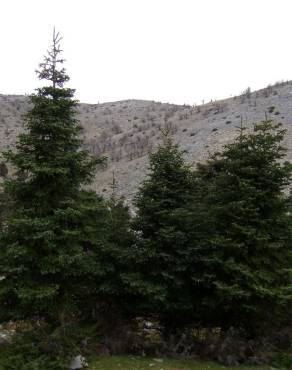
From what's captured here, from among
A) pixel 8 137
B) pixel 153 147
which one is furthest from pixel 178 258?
pixel 8 137

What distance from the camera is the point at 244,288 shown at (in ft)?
36.7

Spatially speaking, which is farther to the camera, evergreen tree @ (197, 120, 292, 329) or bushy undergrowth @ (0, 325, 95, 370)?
evergreen tree @ (197, 120, 292, 329)

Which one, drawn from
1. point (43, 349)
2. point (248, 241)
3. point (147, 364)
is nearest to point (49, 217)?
point (43, 349)

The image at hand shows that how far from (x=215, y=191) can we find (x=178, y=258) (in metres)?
2.20

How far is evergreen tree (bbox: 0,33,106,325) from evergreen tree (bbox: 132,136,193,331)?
3.79ft

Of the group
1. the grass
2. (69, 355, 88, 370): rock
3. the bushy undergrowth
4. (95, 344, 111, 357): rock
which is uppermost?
the bushy undergrowth

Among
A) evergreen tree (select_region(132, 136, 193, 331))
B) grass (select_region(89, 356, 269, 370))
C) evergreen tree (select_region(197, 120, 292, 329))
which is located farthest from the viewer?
evergreen tree (select_region(132, 136, 193, 331))

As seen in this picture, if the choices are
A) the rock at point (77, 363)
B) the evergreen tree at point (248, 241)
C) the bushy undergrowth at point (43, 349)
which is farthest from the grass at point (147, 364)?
the evergreen tree at point (248, 241)

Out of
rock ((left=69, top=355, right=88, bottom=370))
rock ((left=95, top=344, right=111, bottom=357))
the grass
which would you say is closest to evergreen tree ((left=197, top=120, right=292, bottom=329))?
the grass

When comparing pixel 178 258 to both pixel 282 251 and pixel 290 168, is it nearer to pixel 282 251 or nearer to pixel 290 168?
pixel 282 251

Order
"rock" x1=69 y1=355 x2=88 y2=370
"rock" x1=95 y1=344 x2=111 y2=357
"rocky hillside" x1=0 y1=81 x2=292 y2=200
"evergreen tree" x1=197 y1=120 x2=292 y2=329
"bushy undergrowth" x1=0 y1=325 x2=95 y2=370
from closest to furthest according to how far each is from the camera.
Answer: "bushy undergrowth" x1=0 y1=325 x2=95 y2=370, "rock" x1=69 y1=355 x2=88 y2=370, "rock" x1=95 y1=344 x2=111 y2=357, "evergreen tree" x1=197 y1=120 x2=292 y2=329, "rocky hillside" x1=0 y1=81 x2=292 y2=200

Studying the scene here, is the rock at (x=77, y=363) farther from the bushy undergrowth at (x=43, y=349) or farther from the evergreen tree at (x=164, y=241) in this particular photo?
the evergreen tree at (x=164, y=241)

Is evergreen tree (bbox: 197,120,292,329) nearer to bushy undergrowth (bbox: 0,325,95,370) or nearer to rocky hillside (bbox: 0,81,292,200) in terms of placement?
bushy undergrowth (bbox: 0,325,95,370)

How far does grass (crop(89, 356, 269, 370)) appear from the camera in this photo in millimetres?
10414
